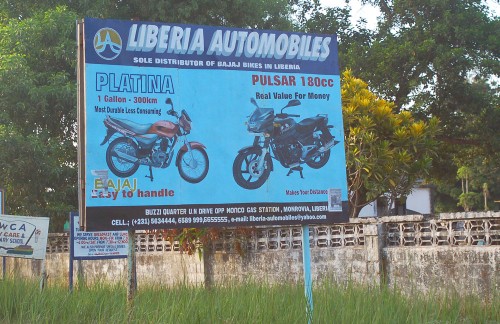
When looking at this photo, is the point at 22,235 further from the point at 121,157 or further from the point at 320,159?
the point at 320,159

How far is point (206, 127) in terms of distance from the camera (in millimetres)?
6504

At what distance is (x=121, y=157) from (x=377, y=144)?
986 centimetres

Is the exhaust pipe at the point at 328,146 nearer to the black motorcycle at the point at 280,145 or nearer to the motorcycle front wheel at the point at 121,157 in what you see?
the black motorcycle at the point at 280,145

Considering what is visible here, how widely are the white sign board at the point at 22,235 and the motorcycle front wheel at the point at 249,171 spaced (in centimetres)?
584

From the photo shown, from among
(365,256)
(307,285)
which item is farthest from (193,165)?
(365,256)

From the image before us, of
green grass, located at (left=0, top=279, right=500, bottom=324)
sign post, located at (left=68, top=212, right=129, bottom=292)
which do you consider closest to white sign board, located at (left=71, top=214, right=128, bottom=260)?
sign post, located at (left=68, top=212, right=129, bottom=292)

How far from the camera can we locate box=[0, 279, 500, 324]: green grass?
6070mm

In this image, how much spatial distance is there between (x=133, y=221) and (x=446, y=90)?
14510 millimetres

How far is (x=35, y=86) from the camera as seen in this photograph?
17.3 m

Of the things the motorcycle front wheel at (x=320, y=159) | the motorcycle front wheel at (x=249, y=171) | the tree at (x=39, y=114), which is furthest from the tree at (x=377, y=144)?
the motorcycle front wheel at (x=249, y=171)

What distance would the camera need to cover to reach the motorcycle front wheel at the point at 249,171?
21.5 feet

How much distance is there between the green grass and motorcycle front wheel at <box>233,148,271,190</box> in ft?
3.21

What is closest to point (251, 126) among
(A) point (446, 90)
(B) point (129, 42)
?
(B) point (129, 42)

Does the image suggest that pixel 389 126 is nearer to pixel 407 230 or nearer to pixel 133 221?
pixel 407 230
